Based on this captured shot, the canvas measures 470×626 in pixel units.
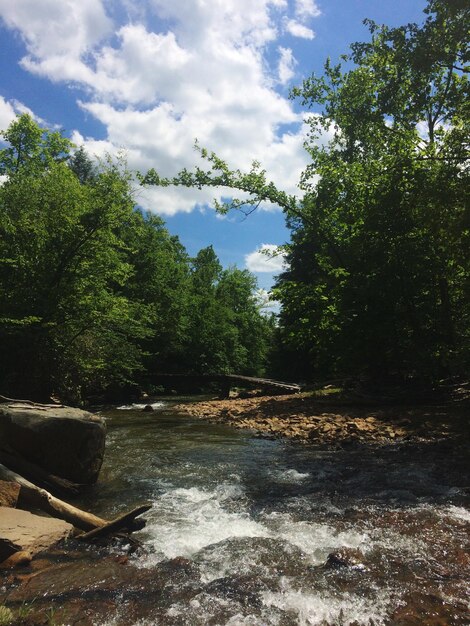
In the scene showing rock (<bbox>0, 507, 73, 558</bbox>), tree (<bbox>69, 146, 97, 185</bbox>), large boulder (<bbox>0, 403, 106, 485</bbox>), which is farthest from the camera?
tree (<bbox>69, 146, 97, 185</bbox>)

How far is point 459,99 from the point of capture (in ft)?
36.7

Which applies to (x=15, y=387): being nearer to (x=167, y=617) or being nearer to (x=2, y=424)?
(x=2, y=424)

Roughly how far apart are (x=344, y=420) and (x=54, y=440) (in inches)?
324

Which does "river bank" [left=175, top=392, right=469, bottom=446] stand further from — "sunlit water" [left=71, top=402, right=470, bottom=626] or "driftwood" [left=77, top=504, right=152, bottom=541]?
"driftwood" [left=77, top=504, right=152, bottom=541]

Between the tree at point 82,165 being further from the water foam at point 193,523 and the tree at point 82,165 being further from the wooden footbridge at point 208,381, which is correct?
the water foam at point 193,523

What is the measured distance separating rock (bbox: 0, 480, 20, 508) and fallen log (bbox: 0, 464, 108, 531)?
258 mm

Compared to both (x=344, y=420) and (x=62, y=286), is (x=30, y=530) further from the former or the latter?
(x=62, y=286)

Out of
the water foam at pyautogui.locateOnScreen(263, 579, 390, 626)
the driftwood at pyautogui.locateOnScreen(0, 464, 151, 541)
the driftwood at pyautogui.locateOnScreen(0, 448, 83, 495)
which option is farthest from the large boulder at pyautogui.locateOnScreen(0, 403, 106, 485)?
the water foam at pyautogui.locateOnScreen(263, 579, 390, 626)

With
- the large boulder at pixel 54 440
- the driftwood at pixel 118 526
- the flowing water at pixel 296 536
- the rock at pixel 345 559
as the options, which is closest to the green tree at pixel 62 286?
the large boulder at pixel 54 440

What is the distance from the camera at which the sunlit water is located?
138 inches

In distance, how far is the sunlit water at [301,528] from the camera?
351cm

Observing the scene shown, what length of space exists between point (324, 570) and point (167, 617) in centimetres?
155

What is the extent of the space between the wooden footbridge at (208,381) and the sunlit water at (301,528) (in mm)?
15110

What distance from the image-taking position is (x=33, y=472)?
6441 millimetres
